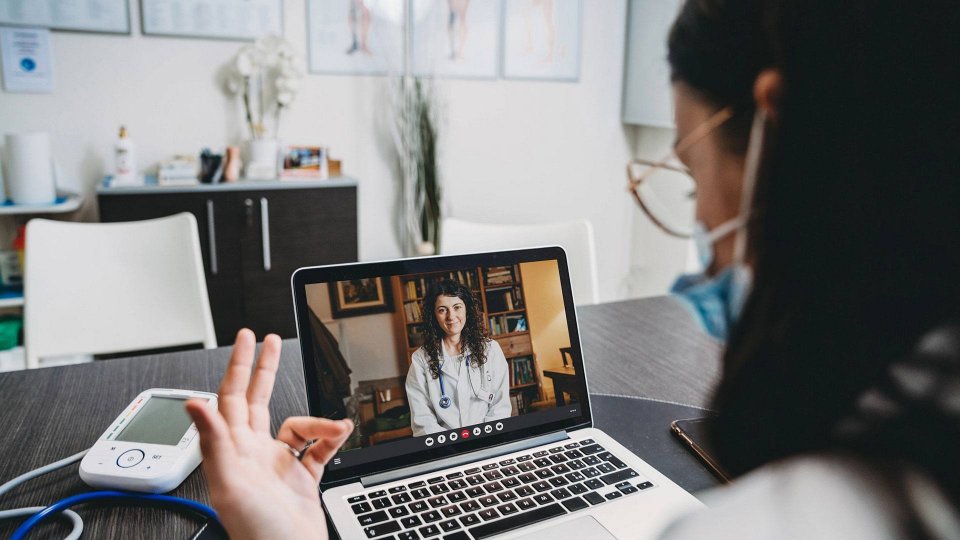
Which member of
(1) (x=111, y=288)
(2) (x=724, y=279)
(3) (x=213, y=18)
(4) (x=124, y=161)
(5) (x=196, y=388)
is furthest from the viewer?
(3) (x=213, y=18)

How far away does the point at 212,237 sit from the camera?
2.69 metres

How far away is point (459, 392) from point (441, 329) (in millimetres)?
87

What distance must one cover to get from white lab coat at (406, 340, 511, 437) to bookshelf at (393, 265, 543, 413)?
2cm

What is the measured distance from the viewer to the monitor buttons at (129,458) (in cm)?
84

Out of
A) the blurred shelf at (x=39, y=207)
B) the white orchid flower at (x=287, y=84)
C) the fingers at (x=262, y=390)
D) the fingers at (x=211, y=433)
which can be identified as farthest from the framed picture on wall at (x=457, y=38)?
the fingers at (x=211, y=433)

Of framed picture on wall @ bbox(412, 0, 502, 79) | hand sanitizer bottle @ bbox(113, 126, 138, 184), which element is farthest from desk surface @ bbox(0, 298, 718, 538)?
framed picture on wall @ bbox(412, 0, 502, 79)

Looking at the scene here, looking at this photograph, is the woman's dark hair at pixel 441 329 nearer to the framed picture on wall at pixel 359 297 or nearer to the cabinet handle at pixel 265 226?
the framed picture on wall at pixel 359 297

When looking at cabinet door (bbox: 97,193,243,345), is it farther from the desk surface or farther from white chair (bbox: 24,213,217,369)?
the desk surface

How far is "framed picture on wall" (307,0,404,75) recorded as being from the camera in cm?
307

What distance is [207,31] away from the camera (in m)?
2.89

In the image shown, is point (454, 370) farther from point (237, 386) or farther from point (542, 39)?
point (542, 39)

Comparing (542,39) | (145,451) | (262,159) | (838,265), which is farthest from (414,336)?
(542,39)

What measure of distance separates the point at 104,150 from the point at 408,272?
251 cm

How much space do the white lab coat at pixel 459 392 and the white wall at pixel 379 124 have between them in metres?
2.50
